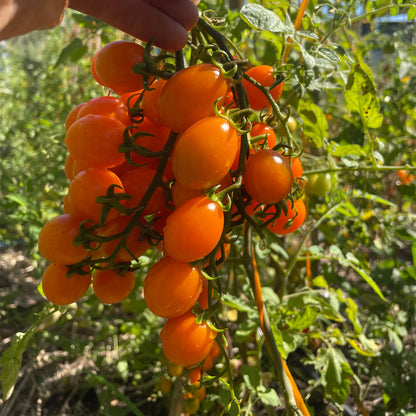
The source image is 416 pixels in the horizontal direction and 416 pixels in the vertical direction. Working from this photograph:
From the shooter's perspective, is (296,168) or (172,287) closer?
(172,287)

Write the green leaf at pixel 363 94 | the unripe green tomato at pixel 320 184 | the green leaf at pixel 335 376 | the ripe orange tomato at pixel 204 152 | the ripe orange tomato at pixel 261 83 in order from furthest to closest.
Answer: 1. the unripe green tomato at pixel 320 184
2. the green leaf at pixel 335 376
3. the green leaf at pixel 363 94
4. the ripe orange tomato at pixel 261 83
5. the ripe orange tomato at pixel 204 152

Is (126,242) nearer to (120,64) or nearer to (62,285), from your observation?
(62,285)

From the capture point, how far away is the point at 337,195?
0.84 m

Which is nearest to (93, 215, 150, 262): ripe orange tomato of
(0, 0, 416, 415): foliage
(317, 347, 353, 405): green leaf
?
(0, 0, 416, 415): foliage

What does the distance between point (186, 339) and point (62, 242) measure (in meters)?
0.17

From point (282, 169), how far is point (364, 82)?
1.17 ft

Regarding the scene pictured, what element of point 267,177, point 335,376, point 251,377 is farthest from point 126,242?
point 335,376

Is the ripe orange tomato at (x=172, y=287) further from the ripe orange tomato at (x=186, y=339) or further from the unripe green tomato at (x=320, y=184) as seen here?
the unripe green tomato at (x=320, y=184)

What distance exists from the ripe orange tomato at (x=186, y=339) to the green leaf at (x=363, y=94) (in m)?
0.47

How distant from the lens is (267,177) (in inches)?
15.0

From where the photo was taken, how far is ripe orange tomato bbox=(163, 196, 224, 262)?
0.36 m

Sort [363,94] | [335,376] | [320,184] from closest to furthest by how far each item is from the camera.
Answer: [363,94] < [335,376] < [320,184]

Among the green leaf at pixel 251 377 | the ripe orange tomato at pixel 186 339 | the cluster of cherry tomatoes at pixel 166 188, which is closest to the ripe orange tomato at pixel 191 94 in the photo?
the cluster of cherry tomatoes at pixel 166 188

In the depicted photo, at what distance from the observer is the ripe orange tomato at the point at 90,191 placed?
15.1 inches
